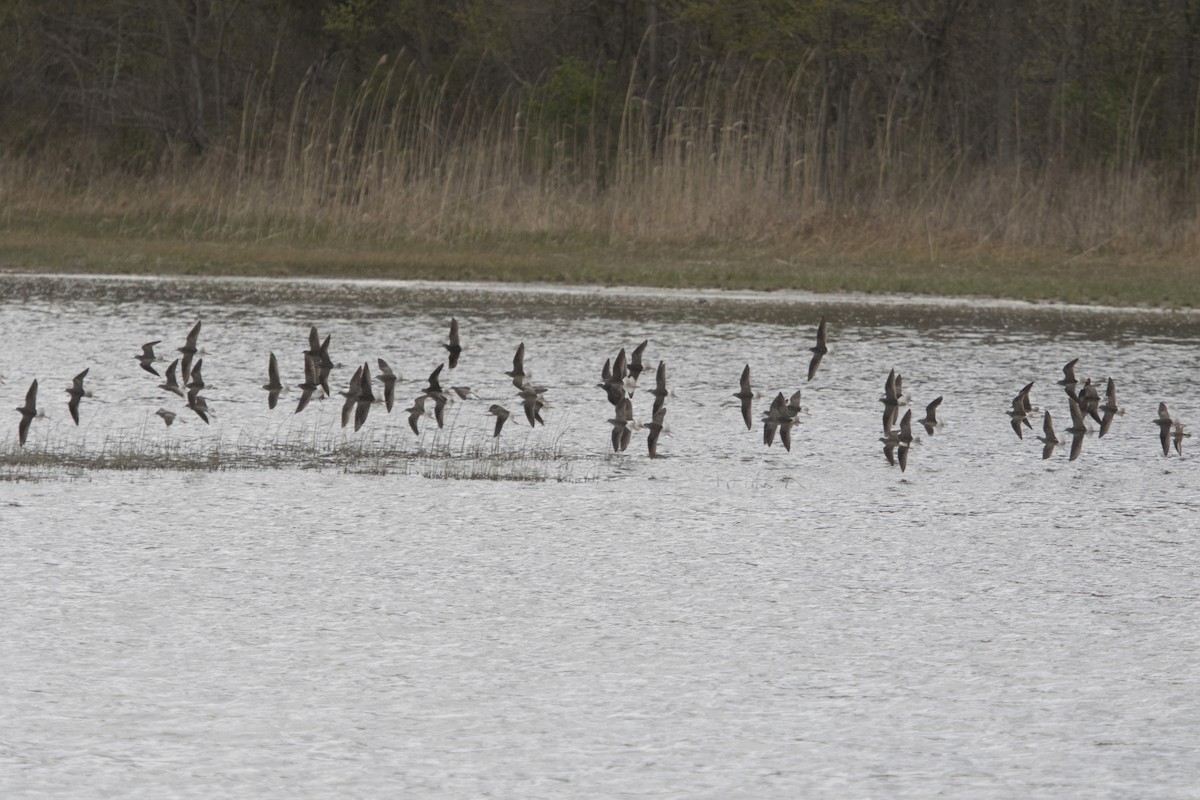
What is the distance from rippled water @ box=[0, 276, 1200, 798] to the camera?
153 inches

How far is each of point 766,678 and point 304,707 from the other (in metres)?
1.16

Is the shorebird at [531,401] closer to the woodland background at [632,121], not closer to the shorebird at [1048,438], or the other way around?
the shorebird at [1048,438]

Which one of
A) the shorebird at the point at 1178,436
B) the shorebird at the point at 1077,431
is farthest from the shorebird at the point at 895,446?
the shorebird at the point at 1178,436

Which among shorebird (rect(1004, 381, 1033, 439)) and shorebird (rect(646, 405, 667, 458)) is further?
shorebird (rect(1004, 381, 1033, 439))

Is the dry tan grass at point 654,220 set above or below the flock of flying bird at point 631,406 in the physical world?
above

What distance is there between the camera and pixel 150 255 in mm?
16484

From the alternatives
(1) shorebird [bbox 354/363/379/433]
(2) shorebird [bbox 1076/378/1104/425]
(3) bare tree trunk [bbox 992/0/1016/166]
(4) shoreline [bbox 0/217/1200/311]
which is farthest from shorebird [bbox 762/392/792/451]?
(3) bare tree trunk [bbox 992/0/1016/166]

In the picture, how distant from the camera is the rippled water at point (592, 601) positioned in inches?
153

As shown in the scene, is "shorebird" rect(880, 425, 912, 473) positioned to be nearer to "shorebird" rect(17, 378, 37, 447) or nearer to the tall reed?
"shorebird" rect(17, 378, 37, 447)

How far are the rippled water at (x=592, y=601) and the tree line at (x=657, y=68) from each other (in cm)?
1099

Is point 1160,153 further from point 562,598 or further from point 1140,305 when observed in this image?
point 562,598

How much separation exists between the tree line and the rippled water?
11.0 meters

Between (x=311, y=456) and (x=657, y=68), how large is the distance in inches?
756

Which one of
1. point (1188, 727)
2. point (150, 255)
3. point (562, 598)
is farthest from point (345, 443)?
point (150, 255)
